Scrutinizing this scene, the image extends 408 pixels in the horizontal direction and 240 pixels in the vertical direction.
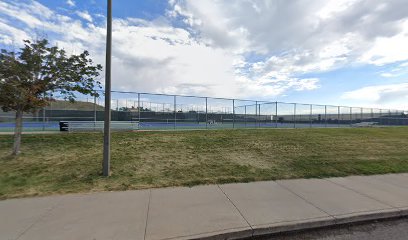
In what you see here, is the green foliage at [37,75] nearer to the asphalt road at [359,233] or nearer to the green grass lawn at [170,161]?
the green grass lawn at [170,161]

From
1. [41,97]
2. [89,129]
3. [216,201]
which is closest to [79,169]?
[41,97]

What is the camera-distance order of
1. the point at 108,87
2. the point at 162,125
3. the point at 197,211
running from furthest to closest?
1. the point at 162,125
2. the point at 108,87
3. the point at 197,211

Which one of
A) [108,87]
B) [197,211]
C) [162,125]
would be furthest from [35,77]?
[162,125]

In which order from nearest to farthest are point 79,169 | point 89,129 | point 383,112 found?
1. point 79,169
2. point 89,129
3. point 383,112

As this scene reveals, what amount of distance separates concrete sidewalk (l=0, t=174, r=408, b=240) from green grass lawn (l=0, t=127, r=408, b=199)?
2.35ft

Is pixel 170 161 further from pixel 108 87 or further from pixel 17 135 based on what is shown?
pixel 17 135

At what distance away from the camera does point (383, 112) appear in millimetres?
35094

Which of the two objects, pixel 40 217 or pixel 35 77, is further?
pixel 35 77

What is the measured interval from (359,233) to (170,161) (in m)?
5.38

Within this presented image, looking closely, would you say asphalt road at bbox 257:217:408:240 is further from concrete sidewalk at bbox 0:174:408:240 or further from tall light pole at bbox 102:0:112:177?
tall light pole at bbox 102:0:112:177

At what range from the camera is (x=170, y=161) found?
7891 millimetres

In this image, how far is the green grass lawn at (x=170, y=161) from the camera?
608 cm

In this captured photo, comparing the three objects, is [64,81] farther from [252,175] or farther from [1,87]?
[252,175]

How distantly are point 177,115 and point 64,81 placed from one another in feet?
32.7
